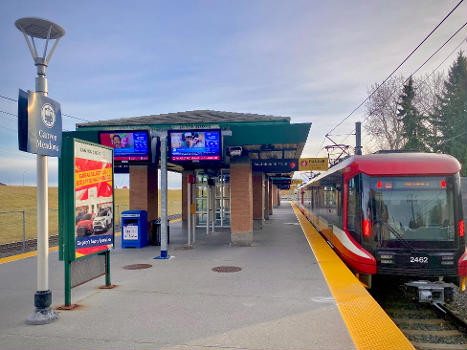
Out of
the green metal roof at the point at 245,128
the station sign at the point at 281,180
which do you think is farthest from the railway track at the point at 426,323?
the station sign at the point at 281,180

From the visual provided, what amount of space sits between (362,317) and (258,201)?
1627 centimetres

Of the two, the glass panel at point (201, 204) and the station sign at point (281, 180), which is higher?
the station sign at point (281, 180)

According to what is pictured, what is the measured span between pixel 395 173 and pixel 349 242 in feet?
6.21

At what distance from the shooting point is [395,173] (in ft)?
26.0

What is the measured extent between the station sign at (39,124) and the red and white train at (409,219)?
617 centimetres

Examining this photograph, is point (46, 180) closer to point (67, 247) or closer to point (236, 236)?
point (67, 247)

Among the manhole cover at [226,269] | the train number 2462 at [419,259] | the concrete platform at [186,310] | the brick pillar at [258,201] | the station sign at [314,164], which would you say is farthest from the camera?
the station sign at [314,164]

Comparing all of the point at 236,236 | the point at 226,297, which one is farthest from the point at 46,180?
the point at 236,236

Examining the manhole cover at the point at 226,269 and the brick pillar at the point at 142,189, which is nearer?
the manhole cover at the point at 226,269

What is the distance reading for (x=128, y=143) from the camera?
461 inches

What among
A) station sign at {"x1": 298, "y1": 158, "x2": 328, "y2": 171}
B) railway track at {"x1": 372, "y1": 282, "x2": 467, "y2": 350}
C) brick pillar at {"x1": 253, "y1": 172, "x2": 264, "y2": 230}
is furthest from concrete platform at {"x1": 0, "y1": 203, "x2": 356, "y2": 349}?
station sign at {"x1": 298, "y1": 158, "x2": 328, "y2": 171}

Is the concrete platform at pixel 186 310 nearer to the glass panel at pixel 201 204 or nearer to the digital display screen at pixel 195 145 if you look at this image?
the digital display screen at pixel 195 145

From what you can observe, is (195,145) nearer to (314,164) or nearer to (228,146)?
(228,146)

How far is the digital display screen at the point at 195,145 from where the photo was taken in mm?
11242
